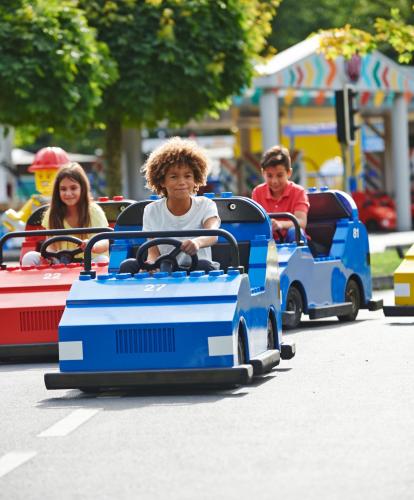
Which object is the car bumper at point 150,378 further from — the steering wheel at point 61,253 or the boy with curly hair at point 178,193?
the steering wheel at point 61,253

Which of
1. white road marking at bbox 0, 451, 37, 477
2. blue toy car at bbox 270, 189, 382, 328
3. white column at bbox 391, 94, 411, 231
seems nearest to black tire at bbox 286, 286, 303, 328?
blue toy car at bbox 270, 189, 382, 328

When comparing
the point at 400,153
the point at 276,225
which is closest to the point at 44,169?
the point at 276,225

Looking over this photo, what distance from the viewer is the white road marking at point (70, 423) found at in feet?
26.1

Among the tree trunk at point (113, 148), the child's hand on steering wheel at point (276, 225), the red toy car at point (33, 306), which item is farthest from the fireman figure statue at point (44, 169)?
the tree trunk at point (113, 148)

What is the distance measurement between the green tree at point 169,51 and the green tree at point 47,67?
5.68ft

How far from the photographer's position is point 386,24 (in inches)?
965

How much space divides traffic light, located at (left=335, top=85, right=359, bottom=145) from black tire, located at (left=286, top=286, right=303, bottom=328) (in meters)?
9.29

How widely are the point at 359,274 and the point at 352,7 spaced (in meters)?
47.0

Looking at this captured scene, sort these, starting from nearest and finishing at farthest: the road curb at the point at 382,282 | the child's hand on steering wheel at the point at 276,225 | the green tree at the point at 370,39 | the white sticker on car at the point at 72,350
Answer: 1. the white sticker on car at the point at 72,350
2. the child's hand on steering wheel at the point at 276,225
3. the road curb at the point at 382,282
4. the green tree at the point at 370,39

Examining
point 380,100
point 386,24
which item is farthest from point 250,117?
point 386,24

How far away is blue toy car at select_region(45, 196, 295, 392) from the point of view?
30.3 ft

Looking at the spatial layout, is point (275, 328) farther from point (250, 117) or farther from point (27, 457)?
point (250, 117)

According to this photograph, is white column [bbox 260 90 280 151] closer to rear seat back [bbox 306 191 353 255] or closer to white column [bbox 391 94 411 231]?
white column [bbox 391 94 411 231]

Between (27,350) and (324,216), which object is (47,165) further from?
(27,350)
